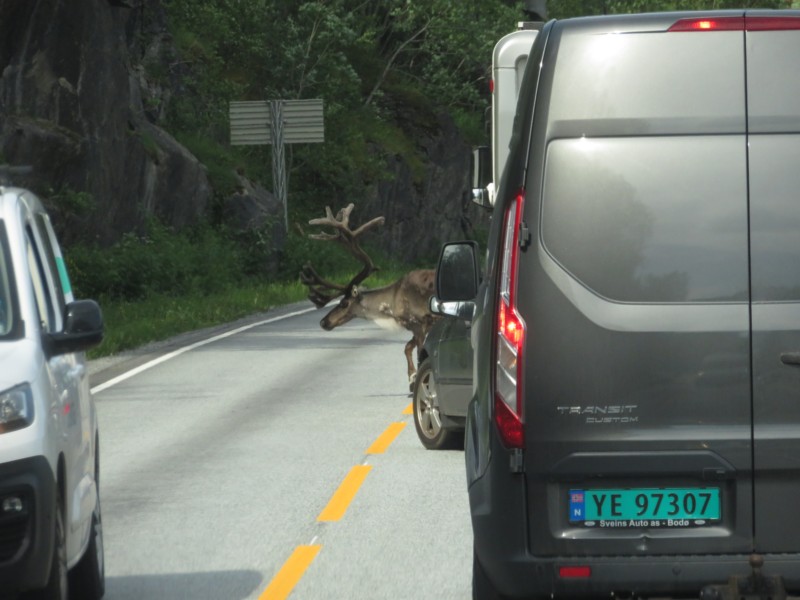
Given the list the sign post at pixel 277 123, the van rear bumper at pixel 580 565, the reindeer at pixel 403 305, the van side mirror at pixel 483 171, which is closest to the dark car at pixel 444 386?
the van side mirror at pixel 483 171

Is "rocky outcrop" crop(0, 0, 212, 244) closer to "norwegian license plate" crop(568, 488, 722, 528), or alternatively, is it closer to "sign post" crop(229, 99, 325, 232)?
"sign post" crop(229, 99, 325, 232)

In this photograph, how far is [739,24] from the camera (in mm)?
5957

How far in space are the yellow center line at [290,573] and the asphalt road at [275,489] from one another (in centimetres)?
2

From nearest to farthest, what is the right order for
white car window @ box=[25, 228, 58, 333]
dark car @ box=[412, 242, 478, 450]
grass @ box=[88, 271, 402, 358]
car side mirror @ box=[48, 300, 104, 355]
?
car side mirror @ box=[48, 300, 104, 355] → white car window @ box=[25, 228, 58, 333] → dark car @ box=[412, 242, 478, 450] → grass @ box=[88, 271, 402, 358]

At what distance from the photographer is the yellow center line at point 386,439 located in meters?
12.9

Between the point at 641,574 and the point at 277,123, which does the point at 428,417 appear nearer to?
the point at 641,574

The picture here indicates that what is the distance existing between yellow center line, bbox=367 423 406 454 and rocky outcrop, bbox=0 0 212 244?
19.6 meters

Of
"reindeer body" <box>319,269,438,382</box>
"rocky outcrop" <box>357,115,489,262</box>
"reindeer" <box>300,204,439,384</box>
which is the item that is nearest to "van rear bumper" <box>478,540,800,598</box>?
"reindeer" <box>300,204,439,384</box>

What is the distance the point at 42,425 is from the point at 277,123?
42.9m

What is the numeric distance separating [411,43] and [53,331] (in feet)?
182

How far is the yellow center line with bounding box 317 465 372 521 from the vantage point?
1011 cm

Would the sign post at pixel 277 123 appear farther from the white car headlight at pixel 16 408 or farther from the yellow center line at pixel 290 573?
the white car headlight at pixel 16 408

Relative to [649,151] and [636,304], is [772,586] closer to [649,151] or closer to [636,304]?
[636,304]

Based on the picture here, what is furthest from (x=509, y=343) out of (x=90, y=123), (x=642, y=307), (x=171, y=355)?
(x=90, y=123)
